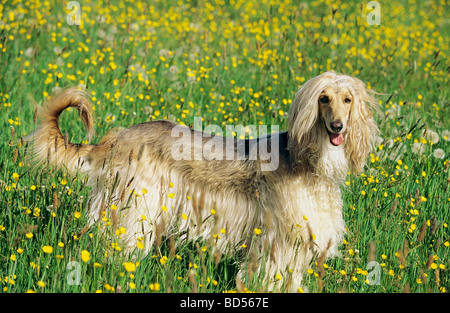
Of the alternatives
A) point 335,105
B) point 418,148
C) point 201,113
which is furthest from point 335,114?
point 201,113

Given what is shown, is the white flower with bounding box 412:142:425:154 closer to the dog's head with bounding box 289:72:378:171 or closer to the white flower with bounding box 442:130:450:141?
the white flower with bounding box 442:130:450:141

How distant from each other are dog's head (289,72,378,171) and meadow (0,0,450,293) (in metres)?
0.25

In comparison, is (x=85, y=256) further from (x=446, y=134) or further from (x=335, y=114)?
(x=446, y=134)

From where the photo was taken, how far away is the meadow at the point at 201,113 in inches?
118

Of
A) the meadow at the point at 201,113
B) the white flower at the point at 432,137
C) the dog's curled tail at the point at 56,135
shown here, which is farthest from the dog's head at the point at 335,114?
the white flower at the point at 432,137

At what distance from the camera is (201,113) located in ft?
18.5

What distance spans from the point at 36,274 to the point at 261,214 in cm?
146

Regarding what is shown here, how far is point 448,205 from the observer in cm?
409

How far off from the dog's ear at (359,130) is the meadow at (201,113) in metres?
0.14

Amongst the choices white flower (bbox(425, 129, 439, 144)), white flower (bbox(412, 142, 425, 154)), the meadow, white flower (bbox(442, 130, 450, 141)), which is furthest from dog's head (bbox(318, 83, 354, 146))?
white flower (bbox(442, 130, 450, 141))

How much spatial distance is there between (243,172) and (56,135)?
1.30m

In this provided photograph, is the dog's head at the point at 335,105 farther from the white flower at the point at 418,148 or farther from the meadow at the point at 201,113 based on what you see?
the white flower at the point at 418,148

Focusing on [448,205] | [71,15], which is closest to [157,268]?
[448,205]

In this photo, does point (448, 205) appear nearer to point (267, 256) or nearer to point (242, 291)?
point (267, 256)
